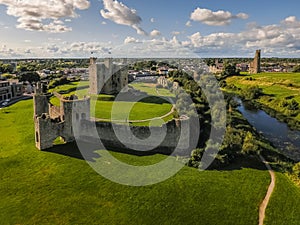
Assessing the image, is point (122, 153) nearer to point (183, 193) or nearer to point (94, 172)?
point (94, 172)

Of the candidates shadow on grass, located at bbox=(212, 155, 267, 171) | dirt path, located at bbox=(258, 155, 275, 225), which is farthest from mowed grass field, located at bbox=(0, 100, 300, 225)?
shadow on grass, located at bbox=(212, 155, 267, 171)

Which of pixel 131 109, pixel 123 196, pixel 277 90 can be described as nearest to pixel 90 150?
pixel 123 196

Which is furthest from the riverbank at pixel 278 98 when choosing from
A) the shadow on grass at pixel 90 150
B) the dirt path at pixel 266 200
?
the shadow on grass at pixel 90 150

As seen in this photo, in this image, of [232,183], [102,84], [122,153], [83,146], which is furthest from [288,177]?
[102,84]

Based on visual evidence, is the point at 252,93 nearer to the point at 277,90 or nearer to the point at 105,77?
the point at 277,90

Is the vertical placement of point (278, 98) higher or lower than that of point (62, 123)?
lower

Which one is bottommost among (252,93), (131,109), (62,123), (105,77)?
(252,93)

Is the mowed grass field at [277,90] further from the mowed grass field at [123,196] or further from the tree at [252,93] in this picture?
the mowed grass field at [123,196]
